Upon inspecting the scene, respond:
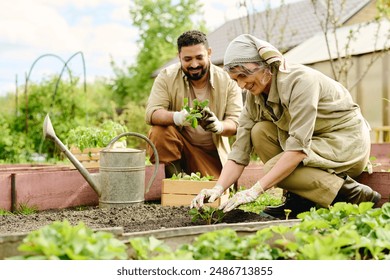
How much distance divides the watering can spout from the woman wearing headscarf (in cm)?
86

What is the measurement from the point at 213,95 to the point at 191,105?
0.18 m

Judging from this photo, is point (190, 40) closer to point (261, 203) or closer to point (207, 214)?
point (261, 203)

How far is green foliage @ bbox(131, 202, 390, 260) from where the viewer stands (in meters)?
1.41

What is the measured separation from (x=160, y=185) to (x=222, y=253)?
8.08ft

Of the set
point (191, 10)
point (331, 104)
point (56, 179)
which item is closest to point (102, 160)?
point (56, 179)

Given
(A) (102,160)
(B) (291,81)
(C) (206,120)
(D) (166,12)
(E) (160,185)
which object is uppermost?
(D) (166,12)

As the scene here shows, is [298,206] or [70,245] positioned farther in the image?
[298,206]

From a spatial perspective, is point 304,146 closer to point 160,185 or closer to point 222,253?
point 222,253

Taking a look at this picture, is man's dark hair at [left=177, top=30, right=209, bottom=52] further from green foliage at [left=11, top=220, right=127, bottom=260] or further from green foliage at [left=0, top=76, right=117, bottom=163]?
green foliage at [left=0, top=76, right=117, bottom=163]

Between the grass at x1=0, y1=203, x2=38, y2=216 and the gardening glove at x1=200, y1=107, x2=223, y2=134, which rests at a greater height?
the gardening glove at x1=200, y1=107, x2=223, y2=134

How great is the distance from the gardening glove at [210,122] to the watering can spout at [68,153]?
78 centimetres

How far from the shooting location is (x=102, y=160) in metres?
3.37

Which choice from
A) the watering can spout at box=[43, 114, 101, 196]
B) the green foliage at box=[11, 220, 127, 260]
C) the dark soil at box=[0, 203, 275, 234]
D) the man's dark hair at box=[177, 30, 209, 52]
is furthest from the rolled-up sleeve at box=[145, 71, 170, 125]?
the green foliage at box=[11, 220, 127, 260]

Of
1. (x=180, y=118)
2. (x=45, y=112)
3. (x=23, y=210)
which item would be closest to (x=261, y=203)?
(x=180, y=118)
